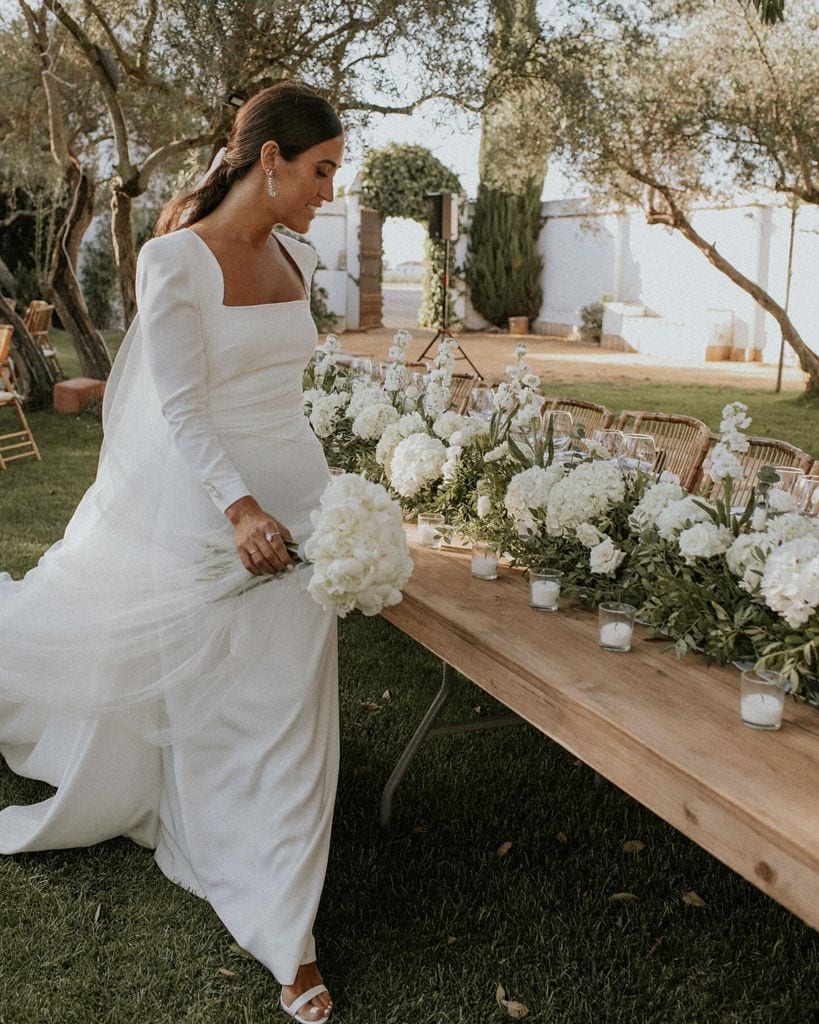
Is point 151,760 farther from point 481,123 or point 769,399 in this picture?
point 769,399

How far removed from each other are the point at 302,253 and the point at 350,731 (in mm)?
1901

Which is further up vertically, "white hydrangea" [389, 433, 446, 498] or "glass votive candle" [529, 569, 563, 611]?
"white hydrangea" [389, 433, 446, 498]

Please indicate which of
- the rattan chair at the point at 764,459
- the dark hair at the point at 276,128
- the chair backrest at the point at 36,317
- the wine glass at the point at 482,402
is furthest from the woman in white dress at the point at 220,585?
the chair backrest at the point at 36,317

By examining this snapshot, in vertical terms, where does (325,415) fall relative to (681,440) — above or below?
above

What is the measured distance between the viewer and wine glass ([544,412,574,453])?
144 inches

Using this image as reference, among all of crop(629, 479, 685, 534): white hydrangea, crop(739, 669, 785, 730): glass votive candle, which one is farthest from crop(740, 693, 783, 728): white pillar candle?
crop(629, 479, 685, 534): white hydrangea

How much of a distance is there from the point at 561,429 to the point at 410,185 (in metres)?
21.4

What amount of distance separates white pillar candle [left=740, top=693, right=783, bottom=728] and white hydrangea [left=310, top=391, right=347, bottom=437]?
256cm

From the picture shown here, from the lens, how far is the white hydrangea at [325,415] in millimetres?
4289

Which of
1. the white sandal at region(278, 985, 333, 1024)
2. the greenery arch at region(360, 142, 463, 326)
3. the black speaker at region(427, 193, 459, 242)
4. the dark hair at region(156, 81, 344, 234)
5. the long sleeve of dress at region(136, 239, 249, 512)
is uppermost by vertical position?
the greenery arch at region(360, 142, 463, 326)

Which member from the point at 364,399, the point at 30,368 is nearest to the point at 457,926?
the point at 364,399

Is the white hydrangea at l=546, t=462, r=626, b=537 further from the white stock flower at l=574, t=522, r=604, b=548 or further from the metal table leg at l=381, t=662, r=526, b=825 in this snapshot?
the metal table leg at l=381, t=662, r=526, b=825

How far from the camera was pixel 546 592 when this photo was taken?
2.74m

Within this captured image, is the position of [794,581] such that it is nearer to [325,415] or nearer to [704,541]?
[704,541]
